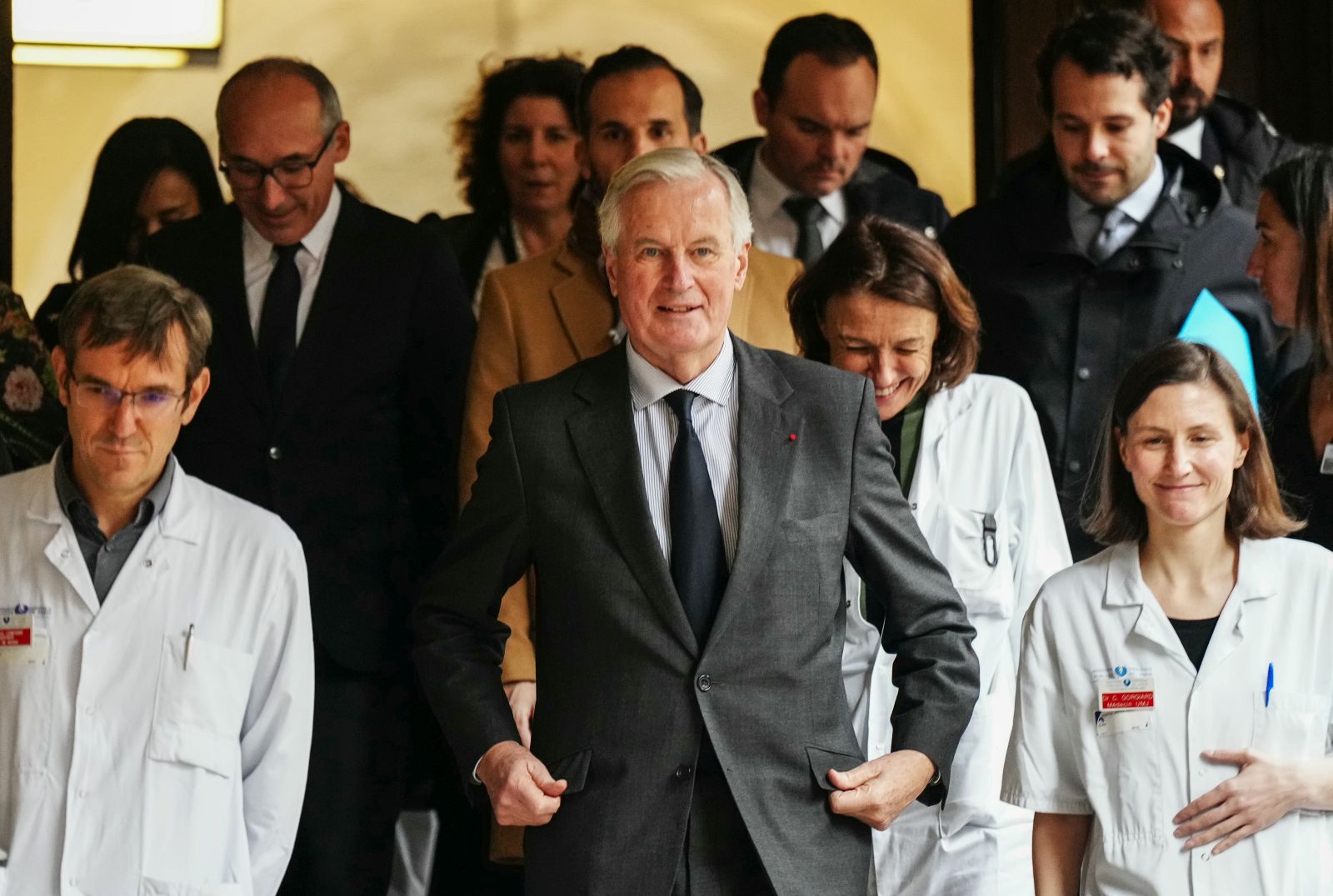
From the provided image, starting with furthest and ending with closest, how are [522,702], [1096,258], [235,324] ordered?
[1096,258]
[235,324]
[522,702]

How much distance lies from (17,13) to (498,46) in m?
1.17

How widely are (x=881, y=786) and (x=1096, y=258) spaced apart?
5.89ft

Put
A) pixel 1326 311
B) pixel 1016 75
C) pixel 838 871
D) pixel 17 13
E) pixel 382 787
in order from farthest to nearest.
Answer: pixel 1016 75 → pixel 17 13 → pixel 382 787 → pixel 1326 311 → pixel 838 871

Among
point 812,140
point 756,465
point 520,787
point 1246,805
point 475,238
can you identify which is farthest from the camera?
point 475,238

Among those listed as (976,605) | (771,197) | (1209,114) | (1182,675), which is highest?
(1209,114)

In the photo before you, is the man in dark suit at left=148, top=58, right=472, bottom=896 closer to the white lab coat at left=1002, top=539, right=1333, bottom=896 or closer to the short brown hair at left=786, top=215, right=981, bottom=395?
the short brown hair at left=786, top=215, right=981, bottom=395

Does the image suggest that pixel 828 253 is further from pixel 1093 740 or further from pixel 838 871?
pixel 838 871

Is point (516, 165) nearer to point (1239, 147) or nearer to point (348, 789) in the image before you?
point (348, 789)

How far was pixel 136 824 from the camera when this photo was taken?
2.88 metres

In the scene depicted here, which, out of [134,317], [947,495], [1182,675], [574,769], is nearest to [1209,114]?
[947,495]

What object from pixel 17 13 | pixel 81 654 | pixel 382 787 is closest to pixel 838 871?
pixel 81 654

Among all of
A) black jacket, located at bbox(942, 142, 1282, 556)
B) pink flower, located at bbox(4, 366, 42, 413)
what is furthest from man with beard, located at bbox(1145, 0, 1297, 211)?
pink flower, located at bbox(4, 366, 42, 413)

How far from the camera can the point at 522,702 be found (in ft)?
10.4

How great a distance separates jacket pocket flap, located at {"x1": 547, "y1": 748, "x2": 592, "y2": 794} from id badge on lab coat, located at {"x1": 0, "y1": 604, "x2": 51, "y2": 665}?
980 mm
